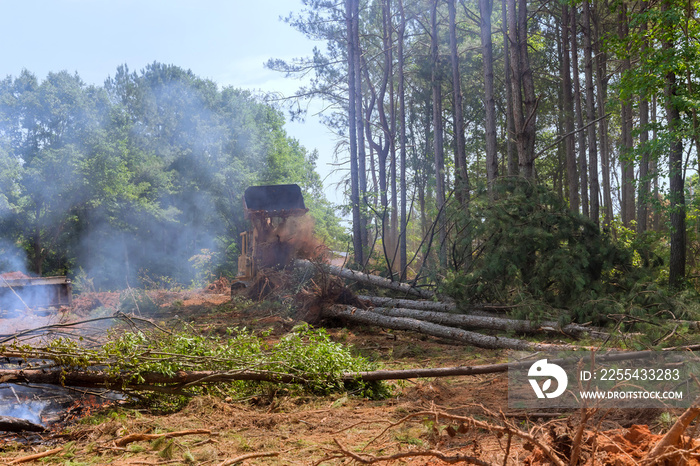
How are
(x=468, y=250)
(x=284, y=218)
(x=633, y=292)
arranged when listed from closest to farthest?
(x=633, y=292)
(x=468, y=250)
(x=284, y=218)

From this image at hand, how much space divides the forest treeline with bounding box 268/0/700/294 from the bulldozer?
2282 mm

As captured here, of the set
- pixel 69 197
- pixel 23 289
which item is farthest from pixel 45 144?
Answer: pixel 23 289

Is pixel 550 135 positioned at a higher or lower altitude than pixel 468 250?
higher

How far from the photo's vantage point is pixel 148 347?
18.2 feet

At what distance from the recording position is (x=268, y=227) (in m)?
17.2

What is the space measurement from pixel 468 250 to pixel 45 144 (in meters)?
25.1

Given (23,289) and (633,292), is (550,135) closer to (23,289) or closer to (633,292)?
(633,292)

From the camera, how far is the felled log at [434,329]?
25.6 ft

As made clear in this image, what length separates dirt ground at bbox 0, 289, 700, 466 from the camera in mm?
2748

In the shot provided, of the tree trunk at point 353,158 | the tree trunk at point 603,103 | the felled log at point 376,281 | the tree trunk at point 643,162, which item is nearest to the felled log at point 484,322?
the felled log at point 376,281

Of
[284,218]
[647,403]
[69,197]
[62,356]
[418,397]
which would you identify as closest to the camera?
[647,403]

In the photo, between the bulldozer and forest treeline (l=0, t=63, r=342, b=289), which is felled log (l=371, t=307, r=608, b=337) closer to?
the bulldozer

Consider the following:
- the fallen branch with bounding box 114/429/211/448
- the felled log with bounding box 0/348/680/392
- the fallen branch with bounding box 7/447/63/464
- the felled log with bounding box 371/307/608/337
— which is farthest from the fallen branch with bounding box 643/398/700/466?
the felled log with bounding box 371/307/608/337

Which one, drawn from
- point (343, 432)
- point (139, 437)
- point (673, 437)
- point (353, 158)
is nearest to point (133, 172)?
point (353, 158)
